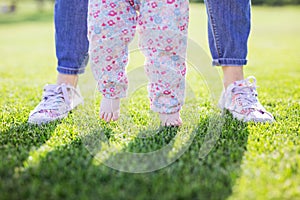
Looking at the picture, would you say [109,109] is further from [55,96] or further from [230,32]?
[230,32]

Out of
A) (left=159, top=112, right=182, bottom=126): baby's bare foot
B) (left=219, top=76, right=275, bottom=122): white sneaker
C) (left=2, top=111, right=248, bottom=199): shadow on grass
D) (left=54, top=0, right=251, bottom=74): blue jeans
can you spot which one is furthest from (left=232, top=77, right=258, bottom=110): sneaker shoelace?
(left=2, top=111, right=248, bottom=199): shadow on grass

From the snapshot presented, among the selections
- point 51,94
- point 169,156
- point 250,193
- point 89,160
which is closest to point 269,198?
point 250,193

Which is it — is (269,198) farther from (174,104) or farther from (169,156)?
(174,104)

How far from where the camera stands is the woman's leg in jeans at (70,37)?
190 cm

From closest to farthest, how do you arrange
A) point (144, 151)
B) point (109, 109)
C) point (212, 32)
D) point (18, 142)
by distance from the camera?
point (144, 151), point (18, 142), point (109, 109), point (212, 32)

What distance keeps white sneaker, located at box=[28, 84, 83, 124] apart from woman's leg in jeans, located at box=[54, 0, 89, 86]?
2.4 inches

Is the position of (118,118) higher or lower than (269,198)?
lower

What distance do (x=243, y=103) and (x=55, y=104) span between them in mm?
844

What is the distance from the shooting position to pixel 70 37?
1925 millimetres

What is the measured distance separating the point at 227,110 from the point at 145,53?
0.54 metres

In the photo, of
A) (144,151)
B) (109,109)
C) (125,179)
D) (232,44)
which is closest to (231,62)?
(232,44)

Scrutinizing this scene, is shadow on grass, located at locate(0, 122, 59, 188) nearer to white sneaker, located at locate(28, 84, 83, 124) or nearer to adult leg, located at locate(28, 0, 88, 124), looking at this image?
white sneaker, located at locate(28, 84, 83, 124)

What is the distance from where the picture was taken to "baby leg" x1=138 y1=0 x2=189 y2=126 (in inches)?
59.5

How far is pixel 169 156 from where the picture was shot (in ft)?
4.18
